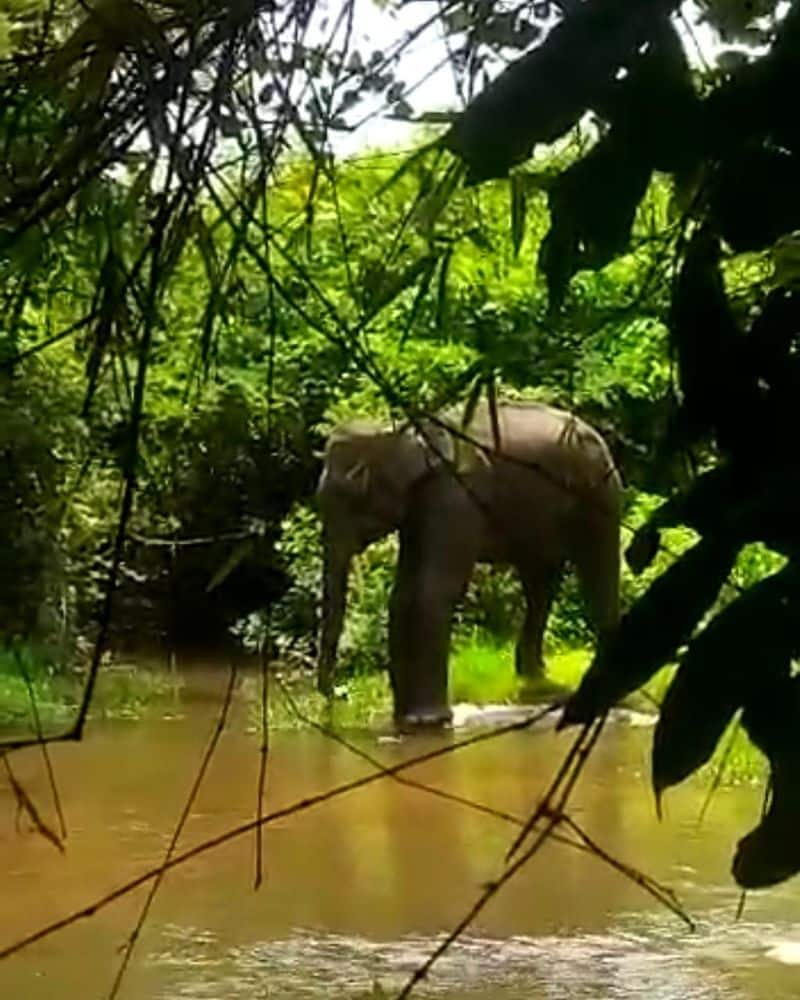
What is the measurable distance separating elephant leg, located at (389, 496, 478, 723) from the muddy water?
764 mm

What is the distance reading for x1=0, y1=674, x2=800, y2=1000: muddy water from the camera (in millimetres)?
2283

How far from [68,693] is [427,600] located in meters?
0.80

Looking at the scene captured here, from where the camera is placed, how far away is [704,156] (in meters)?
0.63

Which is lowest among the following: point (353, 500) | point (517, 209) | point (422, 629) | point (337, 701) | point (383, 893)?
point (383, 893)

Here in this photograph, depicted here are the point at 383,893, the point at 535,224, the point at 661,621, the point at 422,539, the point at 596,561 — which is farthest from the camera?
the point at 422,539

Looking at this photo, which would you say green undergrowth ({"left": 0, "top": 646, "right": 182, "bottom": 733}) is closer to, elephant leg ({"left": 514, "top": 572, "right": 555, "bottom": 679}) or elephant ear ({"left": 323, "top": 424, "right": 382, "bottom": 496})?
elephant ear ({"left": 323, "top": 424, "right": 382, "bottom": 496})

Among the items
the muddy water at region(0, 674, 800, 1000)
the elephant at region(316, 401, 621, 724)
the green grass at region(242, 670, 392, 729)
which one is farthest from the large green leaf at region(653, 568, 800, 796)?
the elephant at region(316, 401, 621, 724)

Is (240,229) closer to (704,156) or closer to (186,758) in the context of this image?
(704,156)

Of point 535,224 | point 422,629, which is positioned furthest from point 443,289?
point 422,629

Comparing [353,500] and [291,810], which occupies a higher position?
[353,500]

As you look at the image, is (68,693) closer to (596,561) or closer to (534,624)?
(534,624)

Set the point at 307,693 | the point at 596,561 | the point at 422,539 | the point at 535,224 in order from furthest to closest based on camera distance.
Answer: the point at 307,693, the point at 422,539, the point at 596,561, the point at 535,224

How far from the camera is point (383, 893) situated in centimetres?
272

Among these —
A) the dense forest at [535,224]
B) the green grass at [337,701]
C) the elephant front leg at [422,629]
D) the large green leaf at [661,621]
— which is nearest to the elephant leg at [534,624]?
the elephant front leg at [422,629]
